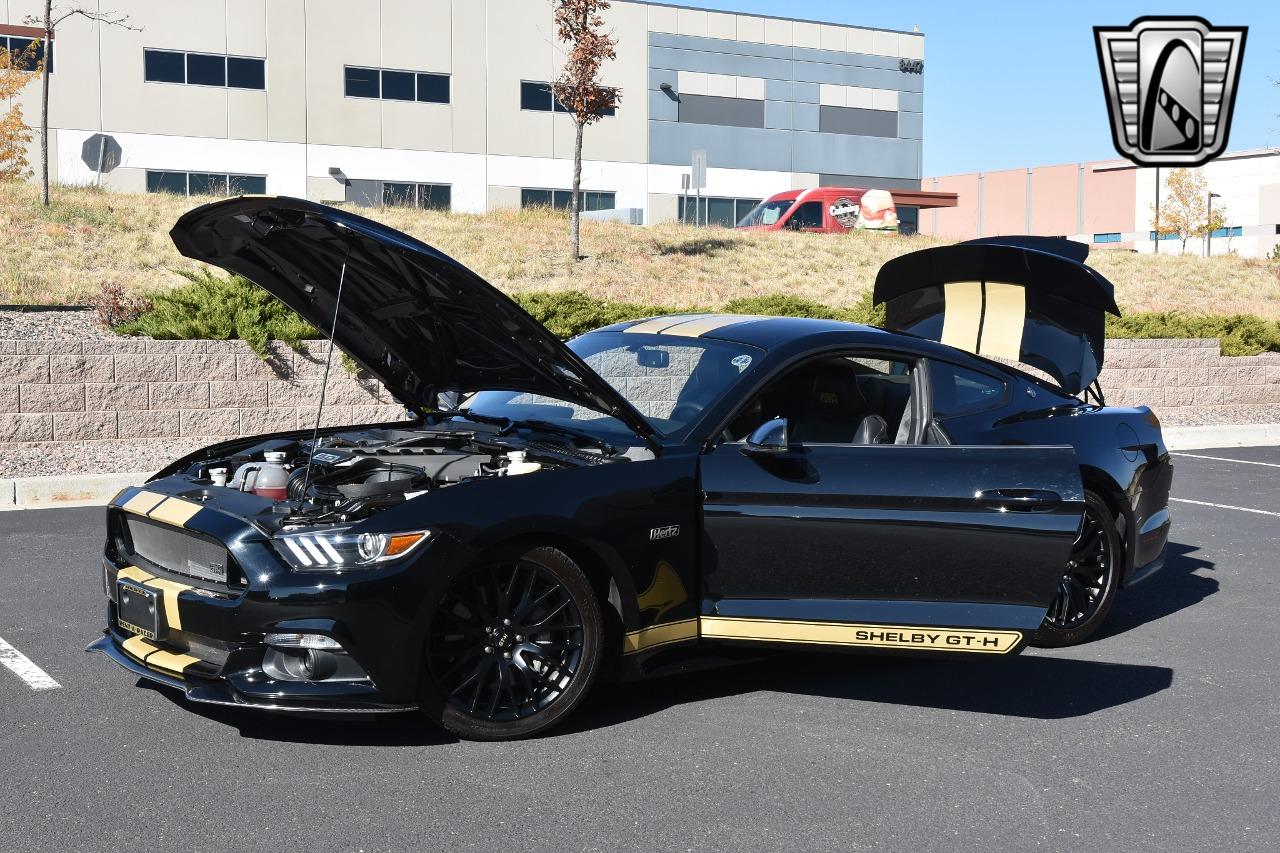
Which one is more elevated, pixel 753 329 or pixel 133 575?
pixel 753 329

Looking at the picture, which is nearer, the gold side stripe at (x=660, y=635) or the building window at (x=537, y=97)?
the gold side stripe at (x=660, y=635)

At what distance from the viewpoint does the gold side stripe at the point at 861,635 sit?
5117 millimetres

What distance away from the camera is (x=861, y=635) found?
16.9 ft

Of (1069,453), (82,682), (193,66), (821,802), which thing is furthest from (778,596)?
(193,66)

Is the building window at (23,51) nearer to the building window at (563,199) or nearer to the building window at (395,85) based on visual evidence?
the building window at (395,85)

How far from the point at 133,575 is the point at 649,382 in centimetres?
224

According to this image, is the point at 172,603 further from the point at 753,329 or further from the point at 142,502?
the point at 753,329

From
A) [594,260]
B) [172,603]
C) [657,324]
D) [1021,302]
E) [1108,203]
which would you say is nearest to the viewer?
[172,603]

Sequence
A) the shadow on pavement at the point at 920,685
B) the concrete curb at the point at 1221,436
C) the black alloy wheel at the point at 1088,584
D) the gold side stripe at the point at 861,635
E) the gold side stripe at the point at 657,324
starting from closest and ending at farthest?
the gold side stripe at the point at 861,635
the shadow on pavement at the point at 920,685
the gold side stripe at the point at 657,324
the black alloy wheel at the point at 1088,584
the concrete curb at the point at 1221,436

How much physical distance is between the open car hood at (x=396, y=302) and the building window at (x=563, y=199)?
37.6 metres

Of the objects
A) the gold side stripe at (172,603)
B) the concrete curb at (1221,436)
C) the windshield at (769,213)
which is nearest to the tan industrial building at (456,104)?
the windshield at (769,213)

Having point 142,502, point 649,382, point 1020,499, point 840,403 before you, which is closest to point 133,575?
point 142,502

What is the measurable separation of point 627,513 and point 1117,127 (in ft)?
45.2

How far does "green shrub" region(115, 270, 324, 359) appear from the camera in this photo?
1371 cm
